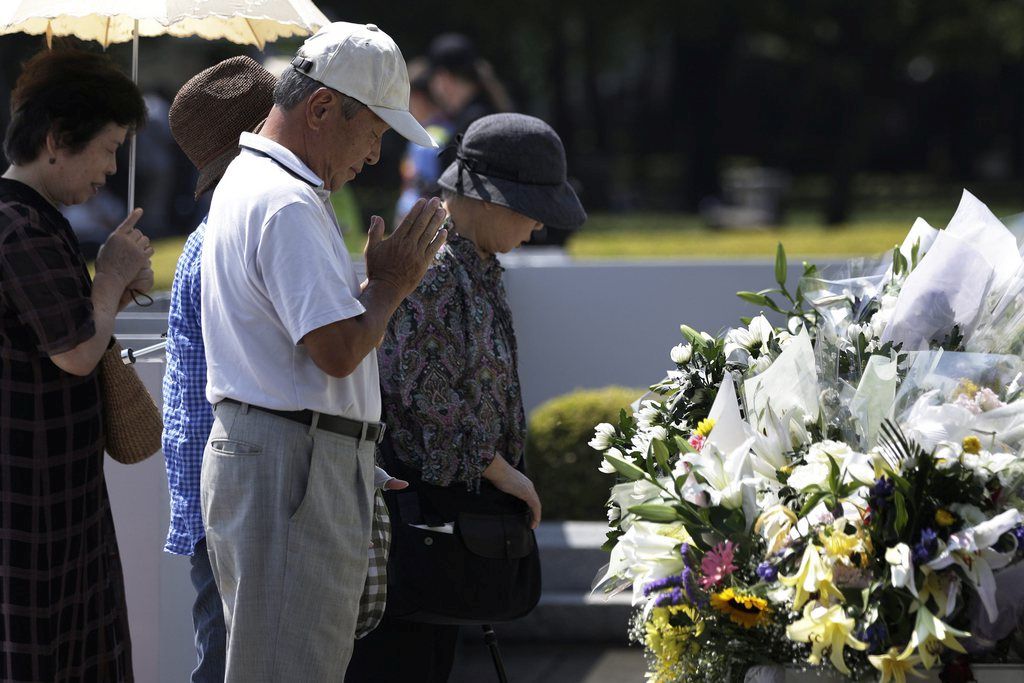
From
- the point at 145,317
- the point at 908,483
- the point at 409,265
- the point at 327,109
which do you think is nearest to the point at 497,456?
the point at 409,265

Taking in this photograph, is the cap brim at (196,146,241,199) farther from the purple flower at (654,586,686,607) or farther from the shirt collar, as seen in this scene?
the purple flower at (654,586,686,607)

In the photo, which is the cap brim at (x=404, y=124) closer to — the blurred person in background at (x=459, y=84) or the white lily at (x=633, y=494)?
the white lily at (x=633, y=494)

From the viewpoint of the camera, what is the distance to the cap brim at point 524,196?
327cm

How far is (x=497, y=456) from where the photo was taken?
10.6 feet

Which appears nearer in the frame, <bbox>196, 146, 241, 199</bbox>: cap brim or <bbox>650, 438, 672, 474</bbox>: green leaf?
<bbox>650, 438, 672, 474</bbox>: green leaf

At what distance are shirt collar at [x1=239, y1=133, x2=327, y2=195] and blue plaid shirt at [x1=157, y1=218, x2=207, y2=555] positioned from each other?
1.84 ft

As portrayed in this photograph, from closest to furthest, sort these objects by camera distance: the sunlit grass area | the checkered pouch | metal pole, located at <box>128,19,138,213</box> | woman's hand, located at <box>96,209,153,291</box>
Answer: the checkered pouch
woman's hand, located at <box>96,209,153,291</box>
metal pole, located at <box>128,19,138,213</box>
the sunlit grass area

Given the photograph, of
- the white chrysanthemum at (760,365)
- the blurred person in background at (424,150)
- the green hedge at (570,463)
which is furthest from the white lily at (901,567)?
the blurred person in background at (424,150)

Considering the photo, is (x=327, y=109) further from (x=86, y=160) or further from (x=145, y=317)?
(x=145, y=317)

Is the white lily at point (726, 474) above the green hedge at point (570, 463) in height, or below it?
above

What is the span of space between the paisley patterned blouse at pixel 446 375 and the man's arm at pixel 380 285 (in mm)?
397

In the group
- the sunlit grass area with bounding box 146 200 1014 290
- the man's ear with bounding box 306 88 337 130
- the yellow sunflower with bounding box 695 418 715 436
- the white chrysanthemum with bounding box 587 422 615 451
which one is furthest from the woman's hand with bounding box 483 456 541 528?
the sunlit grass area with bounding box 146 200 1014 290

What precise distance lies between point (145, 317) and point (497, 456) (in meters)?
1.97

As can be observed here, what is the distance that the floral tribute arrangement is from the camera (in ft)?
7.39
